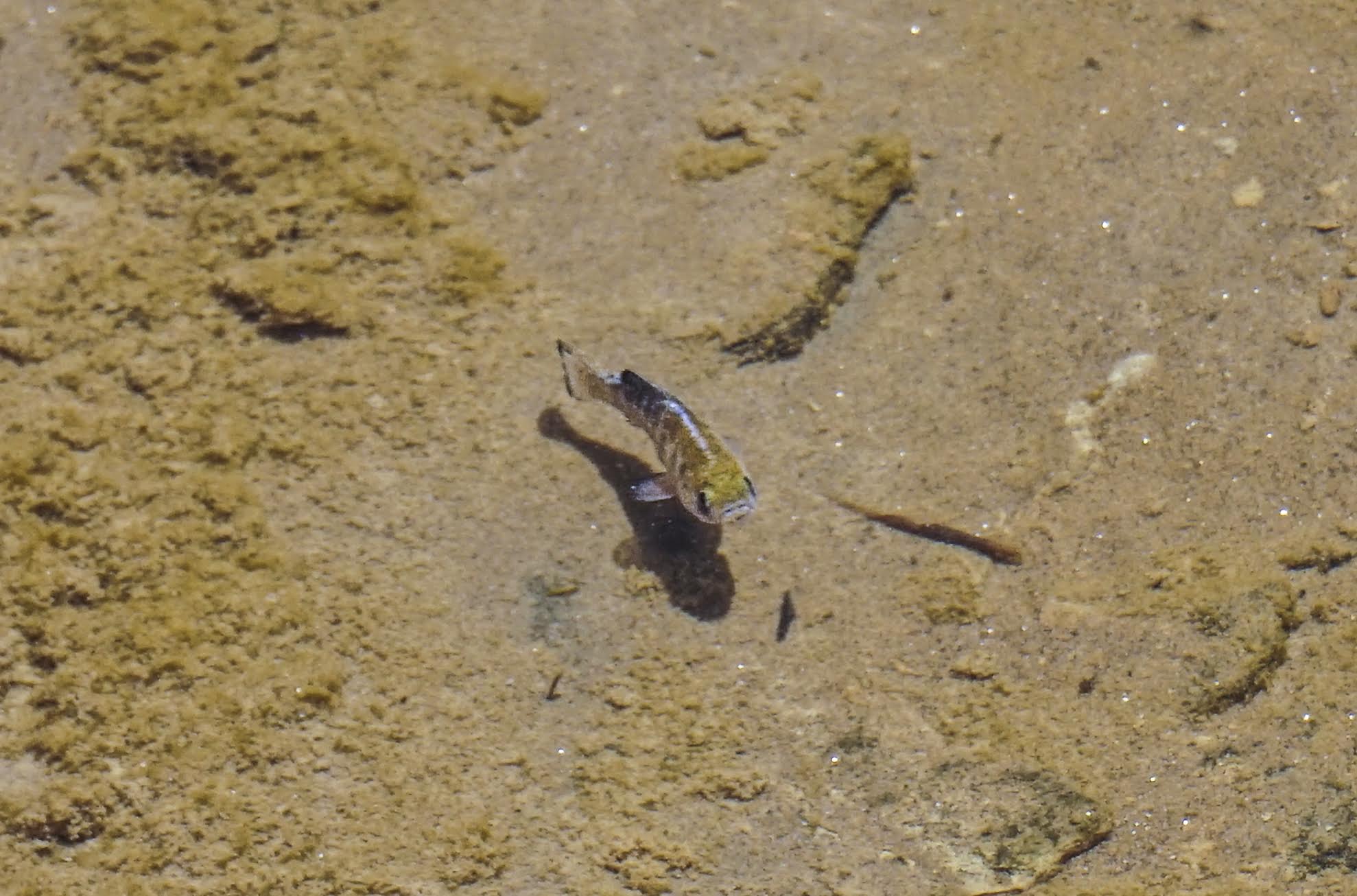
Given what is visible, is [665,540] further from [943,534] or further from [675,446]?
[943,534]

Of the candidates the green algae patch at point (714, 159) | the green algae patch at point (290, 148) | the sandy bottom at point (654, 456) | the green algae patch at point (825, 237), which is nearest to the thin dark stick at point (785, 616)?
the sandy bottom at point (654, 456)

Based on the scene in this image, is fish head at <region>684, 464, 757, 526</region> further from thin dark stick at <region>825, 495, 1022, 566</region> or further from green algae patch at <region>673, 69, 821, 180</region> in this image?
green algae patch at <region>673, 69, 821, 180</region>

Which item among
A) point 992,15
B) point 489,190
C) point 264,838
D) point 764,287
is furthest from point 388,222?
point 992,15

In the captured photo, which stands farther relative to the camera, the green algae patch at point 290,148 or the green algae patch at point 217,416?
the green algae patch at point 290,148

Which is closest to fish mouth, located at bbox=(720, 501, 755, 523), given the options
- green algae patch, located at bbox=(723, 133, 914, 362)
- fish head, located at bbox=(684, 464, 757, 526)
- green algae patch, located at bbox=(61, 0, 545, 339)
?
fish head, located at bbox=(684, 464, 757, 526)

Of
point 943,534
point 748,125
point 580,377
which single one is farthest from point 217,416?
point 943,534

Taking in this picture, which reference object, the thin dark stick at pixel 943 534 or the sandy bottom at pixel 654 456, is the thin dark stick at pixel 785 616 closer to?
the sandy bottom at pixel 654 456
